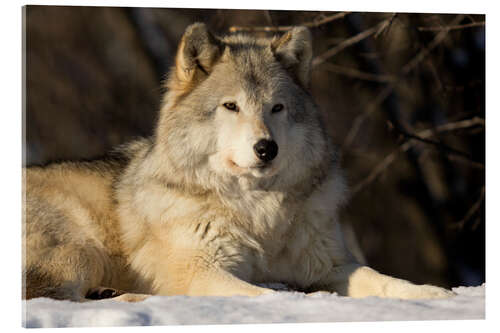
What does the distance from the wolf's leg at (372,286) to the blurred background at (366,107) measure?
2894 millimetres

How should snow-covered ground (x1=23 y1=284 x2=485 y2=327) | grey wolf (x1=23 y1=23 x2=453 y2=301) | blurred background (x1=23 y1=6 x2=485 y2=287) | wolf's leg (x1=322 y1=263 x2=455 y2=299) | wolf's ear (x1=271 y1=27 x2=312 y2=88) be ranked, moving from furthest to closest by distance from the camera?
blurred background (x1=23 y1=6 x2=485 y2=287), wolf's ear (x1=271 y1=27 x2=312 y2=88), grey wolf (x1=23 y1=23 x2=453 y2=301), wolf's leg (x1=322 y1=263 x2=455 y2=299), snow-covered ground (x1=23 y1=284 x2=485 y2=327)

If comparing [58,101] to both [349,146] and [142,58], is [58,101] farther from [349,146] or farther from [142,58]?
[349,146]

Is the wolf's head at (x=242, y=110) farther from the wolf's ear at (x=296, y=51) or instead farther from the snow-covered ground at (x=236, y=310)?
the snow-covered ground at (x=236, y=310)

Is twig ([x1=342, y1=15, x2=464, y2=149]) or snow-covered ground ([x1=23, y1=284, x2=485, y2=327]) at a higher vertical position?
twig ([x1=342, y1=15, x2=464, y2=149])

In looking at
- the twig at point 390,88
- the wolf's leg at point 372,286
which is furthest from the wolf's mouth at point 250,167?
the twig at point 390,88

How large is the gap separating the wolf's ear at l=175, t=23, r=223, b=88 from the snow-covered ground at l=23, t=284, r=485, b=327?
4.79 feet

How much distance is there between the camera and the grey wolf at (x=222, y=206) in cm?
438

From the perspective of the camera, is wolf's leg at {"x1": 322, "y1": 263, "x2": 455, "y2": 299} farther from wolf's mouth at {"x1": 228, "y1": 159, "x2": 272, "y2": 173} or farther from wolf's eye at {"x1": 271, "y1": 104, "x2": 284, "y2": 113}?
wolf's eye at {"x1": 271, "y1": 104, "x2": 284, "y2": 113}

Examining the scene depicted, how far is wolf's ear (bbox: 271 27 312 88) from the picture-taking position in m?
4.75

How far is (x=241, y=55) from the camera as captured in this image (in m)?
4.67

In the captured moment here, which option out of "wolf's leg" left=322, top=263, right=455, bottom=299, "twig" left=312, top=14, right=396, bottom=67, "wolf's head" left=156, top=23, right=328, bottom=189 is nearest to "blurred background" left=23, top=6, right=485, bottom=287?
"twig" left=312, top=14, right=396, bottom=67

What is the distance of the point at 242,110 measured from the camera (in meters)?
4.36

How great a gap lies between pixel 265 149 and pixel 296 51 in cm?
95

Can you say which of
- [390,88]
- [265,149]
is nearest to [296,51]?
[265,149]
